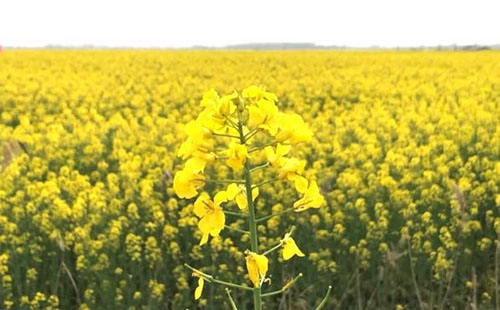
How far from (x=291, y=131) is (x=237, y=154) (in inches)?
6.2

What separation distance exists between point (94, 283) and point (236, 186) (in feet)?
9.41

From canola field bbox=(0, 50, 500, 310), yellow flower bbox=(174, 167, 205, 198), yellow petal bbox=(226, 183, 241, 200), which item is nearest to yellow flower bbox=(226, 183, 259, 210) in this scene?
yellow petal bbox=(226, 183, 241, 200)

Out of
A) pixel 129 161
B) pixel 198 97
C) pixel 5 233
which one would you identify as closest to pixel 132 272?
pixel 5 233

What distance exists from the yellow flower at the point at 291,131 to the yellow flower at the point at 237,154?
0.40 ft

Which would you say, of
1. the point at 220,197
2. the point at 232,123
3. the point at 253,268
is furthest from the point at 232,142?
the point at 253,268

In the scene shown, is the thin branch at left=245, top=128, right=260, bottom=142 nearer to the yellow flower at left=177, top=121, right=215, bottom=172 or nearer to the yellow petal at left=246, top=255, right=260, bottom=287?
the yellow flower at left=177, top=121, right=215, bottom=172

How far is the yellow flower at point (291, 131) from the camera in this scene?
4.52 ft

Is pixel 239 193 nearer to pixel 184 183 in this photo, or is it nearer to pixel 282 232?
pixel 184 183

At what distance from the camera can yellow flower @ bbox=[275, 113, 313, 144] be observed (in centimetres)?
138

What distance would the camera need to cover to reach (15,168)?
548 centimetres

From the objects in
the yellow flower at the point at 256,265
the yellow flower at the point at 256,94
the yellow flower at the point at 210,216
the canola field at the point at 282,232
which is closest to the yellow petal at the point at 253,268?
the yellow flower at the point at 256,265

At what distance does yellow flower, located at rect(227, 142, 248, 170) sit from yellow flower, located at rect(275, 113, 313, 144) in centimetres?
12

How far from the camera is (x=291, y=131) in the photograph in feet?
4.53

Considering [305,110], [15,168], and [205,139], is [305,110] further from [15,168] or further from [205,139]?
[205,139]
